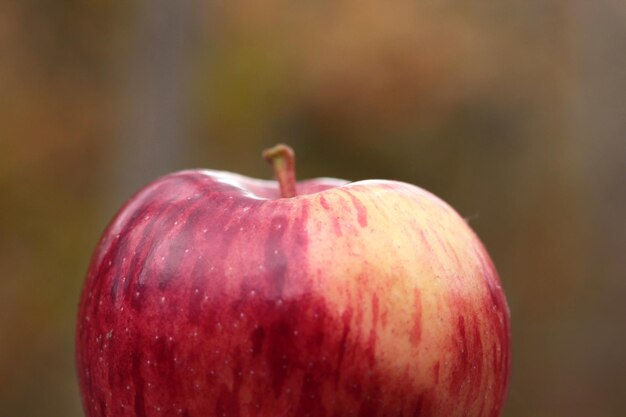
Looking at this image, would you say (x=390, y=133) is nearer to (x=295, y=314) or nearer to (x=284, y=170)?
(x=284, y=170)

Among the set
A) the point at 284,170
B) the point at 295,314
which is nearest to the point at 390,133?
the point at 284,170

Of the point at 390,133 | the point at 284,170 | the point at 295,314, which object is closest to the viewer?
the point at 295,314

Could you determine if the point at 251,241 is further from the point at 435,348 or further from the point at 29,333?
the point at 29,333

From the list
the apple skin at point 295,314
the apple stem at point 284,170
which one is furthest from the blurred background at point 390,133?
the apple skin at point 295,314

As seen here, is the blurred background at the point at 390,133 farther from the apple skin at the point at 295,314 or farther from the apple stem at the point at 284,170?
the apple skin at the point at 295,314

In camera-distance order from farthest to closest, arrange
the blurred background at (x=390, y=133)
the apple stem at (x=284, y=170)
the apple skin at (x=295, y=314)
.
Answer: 1. the blurred background at (x=390, y=133)
2. the apple stem at (x=284, y=170)
3. the apple skin at (x=295, y=314)

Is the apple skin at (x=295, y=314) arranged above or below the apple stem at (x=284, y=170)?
below
